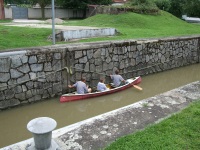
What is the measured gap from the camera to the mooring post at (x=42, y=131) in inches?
128

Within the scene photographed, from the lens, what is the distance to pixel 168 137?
13.3ft

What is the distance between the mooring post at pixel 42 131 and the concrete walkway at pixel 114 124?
1.06ft

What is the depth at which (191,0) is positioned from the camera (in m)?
28.8

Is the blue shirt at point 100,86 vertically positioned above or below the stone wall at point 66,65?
below

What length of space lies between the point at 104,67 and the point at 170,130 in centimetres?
688

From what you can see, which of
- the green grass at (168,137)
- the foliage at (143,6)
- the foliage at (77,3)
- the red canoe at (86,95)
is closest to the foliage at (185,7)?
the foliage at (143,6)

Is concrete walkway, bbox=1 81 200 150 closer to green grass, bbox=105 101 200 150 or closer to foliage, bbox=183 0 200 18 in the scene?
green grass, bbox=105 101 200 150

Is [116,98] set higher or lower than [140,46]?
lower

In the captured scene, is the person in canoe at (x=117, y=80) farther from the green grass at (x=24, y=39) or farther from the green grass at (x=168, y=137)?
the green grass at (x=168, y=137)

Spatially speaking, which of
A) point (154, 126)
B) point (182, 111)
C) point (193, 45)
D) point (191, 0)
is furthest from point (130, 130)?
point (191, 0)

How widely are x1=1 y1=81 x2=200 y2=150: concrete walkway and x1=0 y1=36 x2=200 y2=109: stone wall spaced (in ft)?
15.1

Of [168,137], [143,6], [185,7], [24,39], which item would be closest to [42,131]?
[168,137]

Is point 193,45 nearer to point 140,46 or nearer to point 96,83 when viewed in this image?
point 140,46

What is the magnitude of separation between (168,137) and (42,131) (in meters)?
2.10
